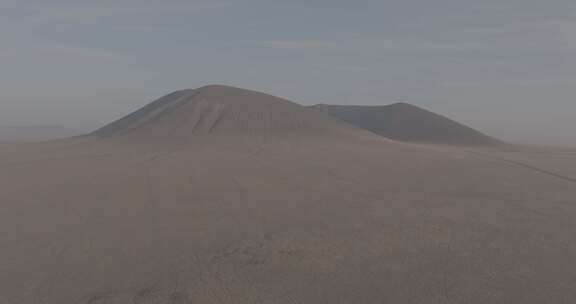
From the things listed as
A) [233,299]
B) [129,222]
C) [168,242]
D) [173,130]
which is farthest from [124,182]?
[173,130]

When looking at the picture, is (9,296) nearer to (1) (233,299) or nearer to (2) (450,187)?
(1) (233,299)

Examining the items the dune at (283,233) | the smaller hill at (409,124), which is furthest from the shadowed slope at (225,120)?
the dune at (283,233)

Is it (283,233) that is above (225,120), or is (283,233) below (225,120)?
below

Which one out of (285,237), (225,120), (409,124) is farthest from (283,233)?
(409,124)

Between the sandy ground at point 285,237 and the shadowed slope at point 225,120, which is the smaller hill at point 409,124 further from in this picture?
the sandy ground at point 285,237

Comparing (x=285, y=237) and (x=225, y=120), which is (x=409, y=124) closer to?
(x=225, y=120)

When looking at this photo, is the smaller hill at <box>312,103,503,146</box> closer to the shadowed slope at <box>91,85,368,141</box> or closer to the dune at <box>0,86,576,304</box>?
the shadowed slope at <box>91,85,368,141</box>

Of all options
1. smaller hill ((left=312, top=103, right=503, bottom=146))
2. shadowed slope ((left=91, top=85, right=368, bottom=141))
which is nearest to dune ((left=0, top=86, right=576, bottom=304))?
shadowed slope ((left=91, top=85, right=368, bottom=141))
